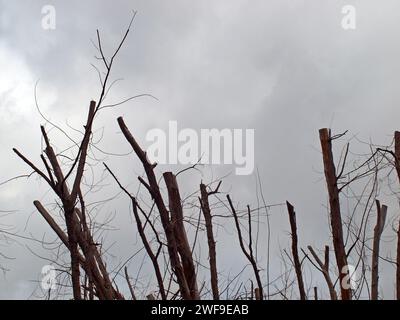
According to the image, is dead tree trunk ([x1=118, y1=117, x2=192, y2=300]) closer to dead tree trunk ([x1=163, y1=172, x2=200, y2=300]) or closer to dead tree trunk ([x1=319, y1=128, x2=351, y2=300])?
dead tree trunk ([x1=163, y1=172, x2=200, y2=300])

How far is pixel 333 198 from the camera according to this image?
670 centimetres

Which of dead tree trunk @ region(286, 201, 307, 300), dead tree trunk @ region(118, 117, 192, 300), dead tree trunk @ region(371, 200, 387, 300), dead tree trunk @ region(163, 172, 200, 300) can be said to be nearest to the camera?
dead tree trunk @ region(118, 117, 192, 300)

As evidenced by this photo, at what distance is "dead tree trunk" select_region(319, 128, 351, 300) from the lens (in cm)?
637

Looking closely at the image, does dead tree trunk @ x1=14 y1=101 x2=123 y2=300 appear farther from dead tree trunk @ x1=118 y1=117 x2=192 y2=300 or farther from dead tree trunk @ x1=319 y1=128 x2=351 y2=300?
dead tree trunk @ x1=319 y1=128 x2=351 y2=300

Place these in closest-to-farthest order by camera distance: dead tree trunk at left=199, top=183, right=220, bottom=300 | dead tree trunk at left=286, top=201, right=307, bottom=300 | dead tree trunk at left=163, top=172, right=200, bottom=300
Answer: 1. dead tree trunk at left=163, top=172, right=200, bottom=300
2. dead tree trunk at left=286, top=201, right=307, bottom=300
3. dead tree trunk at left=199, top=183, right=220, bottom=300

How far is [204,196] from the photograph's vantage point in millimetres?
6617

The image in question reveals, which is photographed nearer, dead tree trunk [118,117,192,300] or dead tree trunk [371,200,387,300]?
dead tree trunk [118,117,192,300]

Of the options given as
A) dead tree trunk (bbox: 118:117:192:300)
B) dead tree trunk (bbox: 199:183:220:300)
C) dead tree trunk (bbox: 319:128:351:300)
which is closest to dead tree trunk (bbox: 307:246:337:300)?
dead tree trunk (bbox: 319:128:351:300)

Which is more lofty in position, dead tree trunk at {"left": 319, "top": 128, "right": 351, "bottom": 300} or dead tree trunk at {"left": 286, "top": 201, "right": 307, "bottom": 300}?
dead tree trunk at {"left": 319, "top": 128, "right": 351, "bottom": 300}

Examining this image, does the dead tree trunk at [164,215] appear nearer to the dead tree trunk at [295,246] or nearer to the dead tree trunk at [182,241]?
the dead tree trunk at [182,241]

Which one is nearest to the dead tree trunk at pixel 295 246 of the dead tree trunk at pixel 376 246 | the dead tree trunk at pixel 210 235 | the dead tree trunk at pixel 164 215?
the dead tree trunk at pixel 210 235

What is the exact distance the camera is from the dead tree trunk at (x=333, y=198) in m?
6.37
